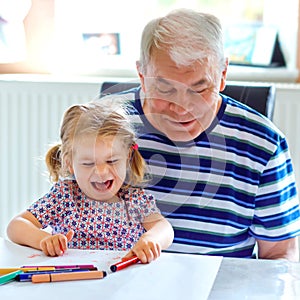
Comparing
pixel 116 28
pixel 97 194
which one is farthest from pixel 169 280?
pixel 116 28

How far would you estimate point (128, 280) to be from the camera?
3.68ft

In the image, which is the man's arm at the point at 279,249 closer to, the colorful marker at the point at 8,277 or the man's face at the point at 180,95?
the man's face at the point at 180,95

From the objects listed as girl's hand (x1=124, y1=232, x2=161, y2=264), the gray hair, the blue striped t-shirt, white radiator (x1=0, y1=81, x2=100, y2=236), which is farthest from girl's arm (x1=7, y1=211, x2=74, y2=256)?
white radiator (x1=0, y1=81, x2=100, y2=236)

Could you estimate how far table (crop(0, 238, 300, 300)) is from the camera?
106cm

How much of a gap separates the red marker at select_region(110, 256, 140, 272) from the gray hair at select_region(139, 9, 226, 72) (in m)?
0.46

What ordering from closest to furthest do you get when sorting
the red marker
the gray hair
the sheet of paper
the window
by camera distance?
the sheet of paper, the red marker, the gray hair, the window

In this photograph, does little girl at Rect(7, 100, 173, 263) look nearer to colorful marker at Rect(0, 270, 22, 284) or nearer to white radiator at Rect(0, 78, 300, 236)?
colorful marker at Rect(0, 270, 22, 284)

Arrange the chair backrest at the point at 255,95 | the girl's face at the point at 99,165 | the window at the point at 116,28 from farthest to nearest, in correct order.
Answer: the window at the point at 116,28, the chair backrest at the point at 255,95, the girl's face at the point at 99,165

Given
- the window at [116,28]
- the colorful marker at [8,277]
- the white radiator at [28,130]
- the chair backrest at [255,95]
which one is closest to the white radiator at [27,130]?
the white radiator at [28,130]

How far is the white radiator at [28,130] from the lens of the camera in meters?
2.67

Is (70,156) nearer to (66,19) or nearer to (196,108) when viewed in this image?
(196,108)

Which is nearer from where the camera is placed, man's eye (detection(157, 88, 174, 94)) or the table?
the table

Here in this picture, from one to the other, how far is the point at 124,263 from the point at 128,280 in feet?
0.20

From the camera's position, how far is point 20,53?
9.27 feet
